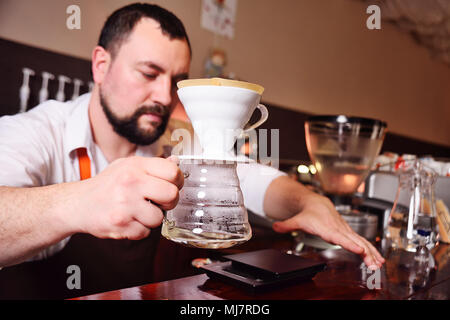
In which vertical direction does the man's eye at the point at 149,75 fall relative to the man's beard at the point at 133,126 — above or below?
above

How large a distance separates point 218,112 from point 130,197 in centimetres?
20

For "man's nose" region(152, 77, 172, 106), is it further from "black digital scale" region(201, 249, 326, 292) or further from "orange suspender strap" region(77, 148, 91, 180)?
"black digital scale" region(201, 249, 326, 292)

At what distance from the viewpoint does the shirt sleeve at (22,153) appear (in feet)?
3.42

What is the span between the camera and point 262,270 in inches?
27.8

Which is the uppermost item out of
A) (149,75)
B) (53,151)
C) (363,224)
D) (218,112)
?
(149,75)

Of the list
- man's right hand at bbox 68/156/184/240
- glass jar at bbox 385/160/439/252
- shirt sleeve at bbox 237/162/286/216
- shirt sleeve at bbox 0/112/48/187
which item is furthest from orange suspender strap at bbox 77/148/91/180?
glass jar at bbox 385/160/439/252

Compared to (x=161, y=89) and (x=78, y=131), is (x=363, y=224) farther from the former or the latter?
(x=78, y=131)

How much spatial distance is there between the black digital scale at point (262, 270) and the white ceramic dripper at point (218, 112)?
0.84 feet

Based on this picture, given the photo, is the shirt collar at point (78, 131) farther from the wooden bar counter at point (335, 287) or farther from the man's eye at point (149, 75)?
the wooden bar counter at point (335, 287)

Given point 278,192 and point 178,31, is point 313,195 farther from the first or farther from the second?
point 178,31

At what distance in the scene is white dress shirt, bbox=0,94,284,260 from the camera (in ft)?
3.62

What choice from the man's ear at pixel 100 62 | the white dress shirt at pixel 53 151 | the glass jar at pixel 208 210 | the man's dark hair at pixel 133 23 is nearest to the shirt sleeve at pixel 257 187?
the white dress shirt at pixel 53 151

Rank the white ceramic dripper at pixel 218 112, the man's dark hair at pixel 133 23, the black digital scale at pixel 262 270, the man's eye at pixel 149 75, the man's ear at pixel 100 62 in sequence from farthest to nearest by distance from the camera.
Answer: the man's ear at pixel 100 62 < the man's eye at pixel 149 75 < the man's dark hair at pixel 133 23 < the black digital scale at pixel 262 270 < the white ceramic dripper at pixel 218 112

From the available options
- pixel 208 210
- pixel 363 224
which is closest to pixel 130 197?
pixel 208 210
